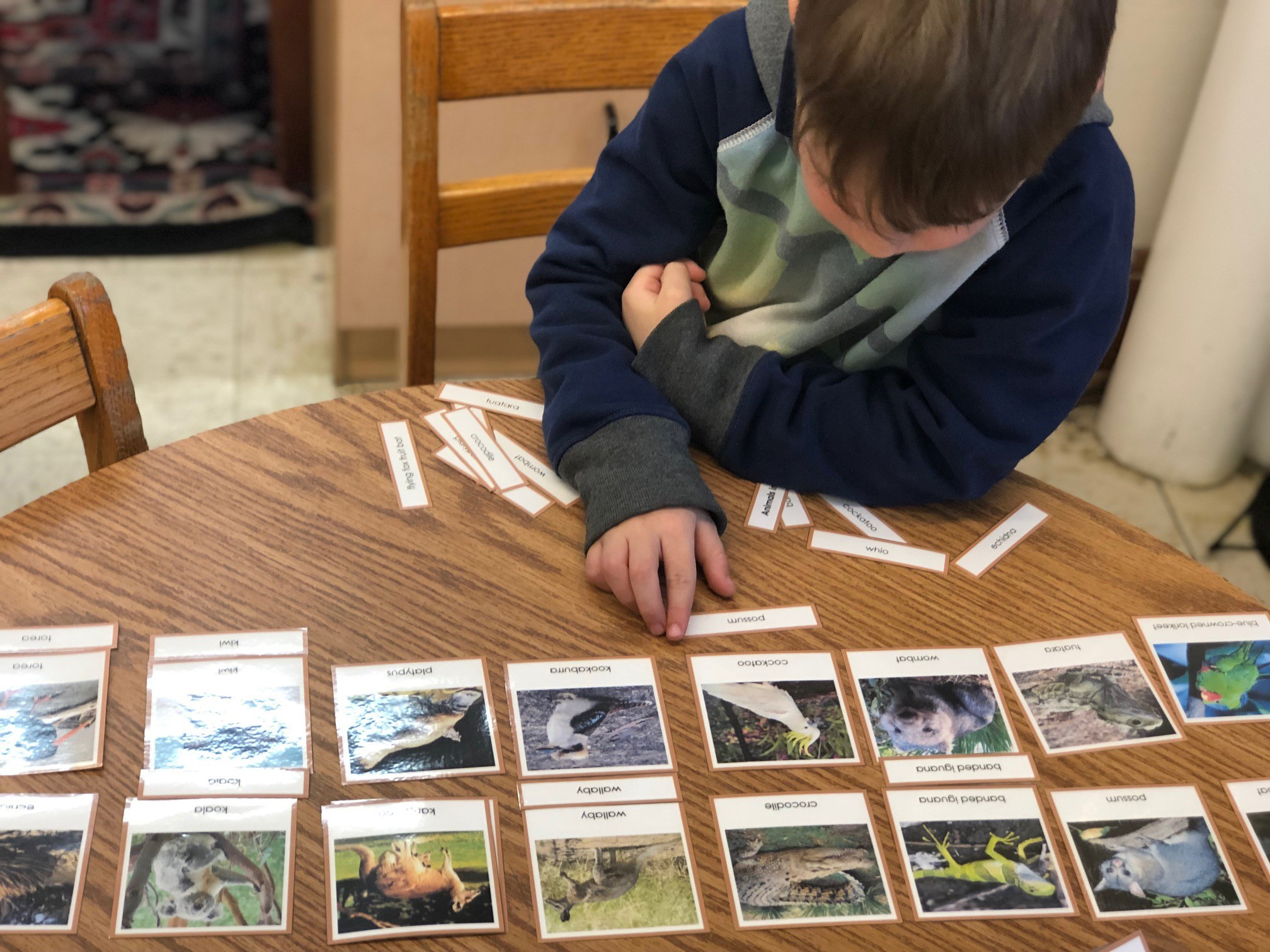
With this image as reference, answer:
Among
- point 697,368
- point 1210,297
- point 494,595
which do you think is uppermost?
point 1210,297

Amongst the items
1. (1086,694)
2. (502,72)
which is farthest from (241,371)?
(1086,694)

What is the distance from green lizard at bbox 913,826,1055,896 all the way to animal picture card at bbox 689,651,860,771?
0.26 ft

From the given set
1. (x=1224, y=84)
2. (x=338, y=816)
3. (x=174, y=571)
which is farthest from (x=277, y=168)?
(x=338, y=816)

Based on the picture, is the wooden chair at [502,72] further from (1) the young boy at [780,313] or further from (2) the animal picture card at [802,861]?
(2) the animal picture card at [802,861]

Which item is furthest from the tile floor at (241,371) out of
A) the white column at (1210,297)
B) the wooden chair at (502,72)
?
the wooden chair at (502,72)

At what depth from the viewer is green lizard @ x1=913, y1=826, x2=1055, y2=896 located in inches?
29.8

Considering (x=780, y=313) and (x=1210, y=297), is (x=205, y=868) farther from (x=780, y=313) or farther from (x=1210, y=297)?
(x=1210, y=297)

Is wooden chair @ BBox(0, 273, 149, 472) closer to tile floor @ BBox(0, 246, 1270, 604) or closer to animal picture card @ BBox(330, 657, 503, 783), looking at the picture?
animal picture card @ BBox(330, 657, 503, 783)

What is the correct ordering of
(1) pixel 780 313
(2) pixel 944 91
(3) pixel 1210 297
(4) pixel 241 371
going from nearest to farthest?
(2) pixel 944 91
(1) pixel 780 313
(3) pixel 1210 297
(4) pixel 241 371

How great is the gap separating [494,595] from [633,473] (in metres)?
0.14

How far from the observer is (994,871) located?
765 millimetres

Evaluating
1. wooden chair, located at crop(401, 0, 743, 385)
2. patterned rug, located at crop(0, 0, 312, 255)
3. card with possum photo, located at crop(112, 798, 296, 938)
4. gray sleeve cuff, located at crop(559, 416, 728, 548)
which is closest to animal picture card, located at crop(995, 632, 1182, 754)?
gray sleeve cuff, located at crop(559, 416, 728, 548)

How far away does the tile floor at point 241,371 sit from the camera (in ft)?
7.32

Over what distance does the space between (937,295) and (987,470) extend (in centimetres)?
14
